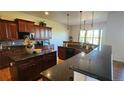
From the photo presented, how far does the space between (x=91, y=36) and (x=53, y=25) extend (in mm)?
469

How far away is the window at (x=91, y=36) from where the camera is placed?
996 millimetres

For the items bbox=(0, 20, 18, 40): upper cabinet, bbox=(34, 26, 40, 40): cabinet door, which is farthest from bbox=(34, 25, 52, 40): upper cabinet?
bbox=(0, 20, 18, 40): upper cabinet

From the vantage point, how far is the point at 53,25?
42.4 inches

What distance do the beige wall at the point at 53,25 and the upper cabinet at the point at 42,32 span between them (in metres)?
0.05

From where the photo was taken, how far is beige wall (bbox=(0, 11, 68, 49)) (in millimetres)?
933

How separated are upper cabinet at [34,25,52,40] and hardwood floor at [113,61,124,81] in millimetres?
815

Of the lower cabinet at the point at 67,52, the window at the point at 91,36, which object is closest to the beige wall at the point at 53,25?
the window at the point at 91,36

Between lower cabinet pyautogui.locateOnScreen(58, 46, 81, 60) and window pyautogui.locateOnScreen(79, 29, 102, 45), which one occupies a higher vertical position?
window pyautogui.locateOnScreen(79, 29, 102, 45)

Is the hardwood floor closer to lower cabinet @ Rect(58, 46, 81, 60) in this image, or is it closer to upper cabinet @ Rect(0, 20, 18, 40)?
lower cabinet @ Rect(58, 46, 81, 60)

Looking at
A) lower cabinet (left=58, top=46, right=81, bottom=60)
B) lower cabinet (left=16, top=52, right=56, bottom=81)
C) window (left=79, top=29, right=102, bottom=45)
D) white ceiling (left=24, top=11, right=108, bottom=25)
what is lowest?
lower cabinet (left=16, top=52, right=56, bottom=81)
